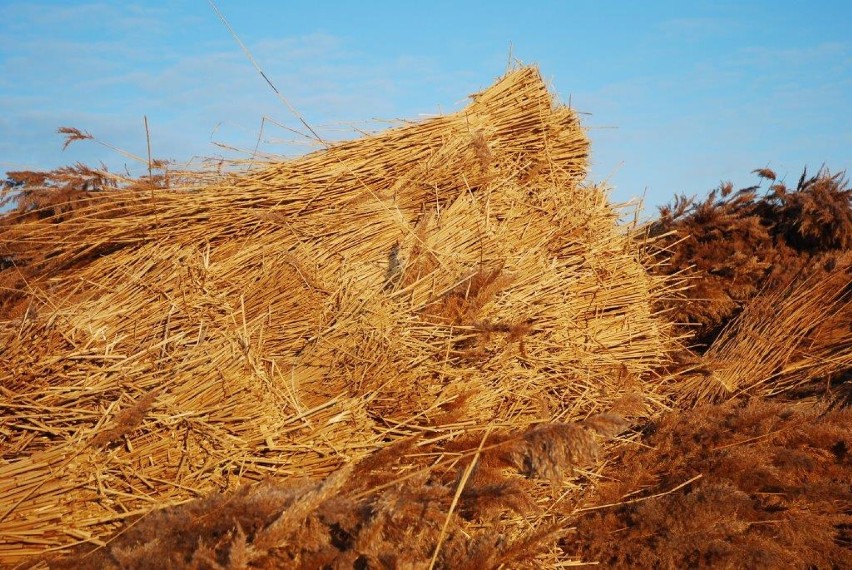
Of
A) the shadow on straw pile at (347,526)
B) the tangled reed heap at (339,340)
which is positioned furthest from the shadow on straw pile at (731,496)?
the shadow on straw pile at (347,526)

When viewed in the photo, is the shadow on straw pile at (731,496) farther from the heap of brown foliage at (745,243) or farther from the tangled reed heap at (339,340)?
the heap of brown foliage at (745,243)

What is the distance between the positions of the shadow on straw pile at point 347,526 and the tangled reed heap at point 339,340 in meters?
0.01

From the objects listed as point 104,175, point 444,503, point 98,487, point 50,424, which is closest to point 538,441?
point 444,503

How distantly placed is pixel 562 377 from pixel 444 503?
1.53m

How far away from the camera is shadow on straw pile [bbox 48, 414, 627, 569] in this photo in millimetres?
2123

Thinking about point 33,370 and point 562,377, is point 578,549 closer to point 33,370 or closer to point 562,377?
point 562,377

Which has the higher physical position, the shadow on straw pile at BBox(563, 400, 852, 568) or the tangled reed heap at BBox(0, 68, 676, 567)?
the tangled reed heap at BBox(0, 68, 676, 567)

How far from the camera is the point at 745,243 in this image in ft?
18.0

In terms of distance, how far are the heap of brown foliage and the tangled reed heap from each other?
1.00ft

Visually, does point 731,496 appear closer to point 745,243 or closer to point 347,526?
point 347,526

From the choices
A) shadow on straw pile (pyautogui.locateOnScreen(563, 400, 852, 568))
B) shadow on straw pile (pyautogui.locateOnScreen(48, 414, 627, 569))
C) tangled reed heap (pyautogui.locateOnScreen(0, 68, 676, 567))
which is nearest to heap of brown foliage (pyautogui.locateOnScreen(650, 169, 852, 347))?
tangled reed heap (pyautogui.locateOnScreen(0, 68, 676, 567))

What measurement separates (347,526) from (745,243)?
4160 millimetres

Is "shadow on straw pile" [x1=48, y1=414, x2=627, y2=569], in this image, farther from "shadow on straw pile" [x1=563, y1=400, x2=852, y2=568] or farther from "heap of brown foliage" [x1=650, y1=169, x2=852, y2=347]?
"heap of brown foliage" [x1=650, y1=169, x2=852, y2=347]

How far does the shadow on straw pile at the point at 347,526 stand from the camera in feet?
6.97
